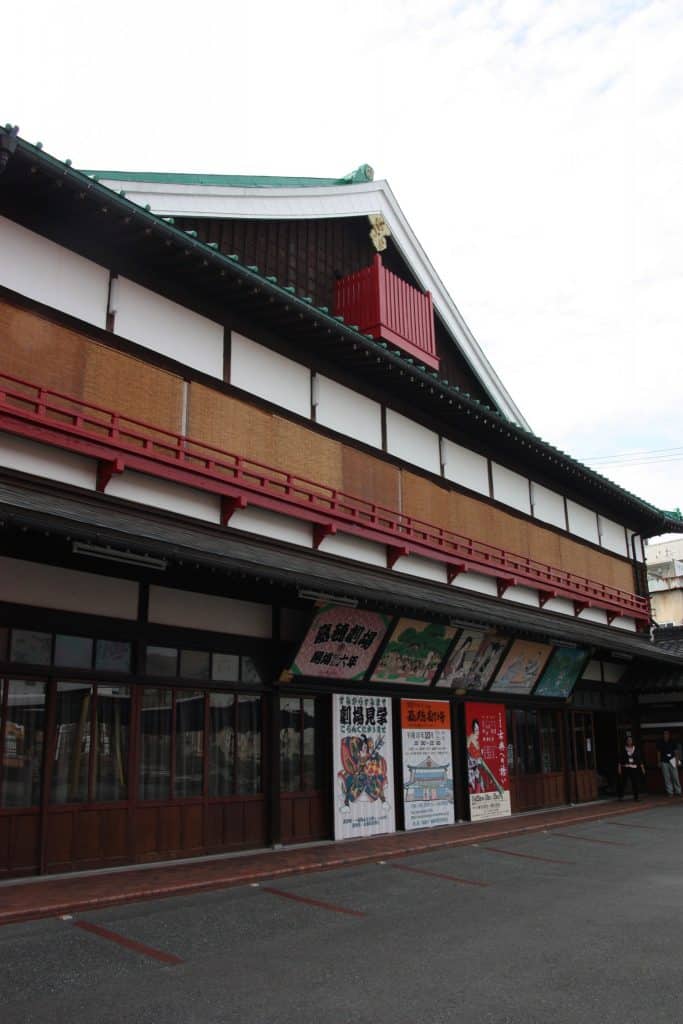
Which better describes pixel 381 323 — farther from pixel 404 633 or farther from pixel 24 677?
pixel 24 677

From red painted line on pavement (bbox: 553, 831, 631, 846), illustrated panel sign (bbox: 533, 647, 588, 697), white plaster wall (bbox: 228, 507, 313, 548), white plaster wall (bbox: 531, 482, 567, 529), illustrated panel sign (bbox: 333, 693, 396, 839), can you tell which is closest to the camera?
white plaster wall (bbox: 228, 507, 313, 548)

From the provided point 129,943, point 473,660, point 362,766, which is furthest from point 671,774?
Result: point 129,943

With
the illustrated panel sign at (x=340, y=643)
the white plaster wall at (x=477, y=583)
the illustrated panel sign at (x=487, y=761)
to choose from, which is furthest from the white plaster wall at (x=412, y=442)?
the illustrated panel sign at (x=487, y=761)

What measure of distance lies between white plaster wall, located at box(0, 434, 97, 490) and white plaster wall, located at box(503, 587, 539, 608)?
10.8 m

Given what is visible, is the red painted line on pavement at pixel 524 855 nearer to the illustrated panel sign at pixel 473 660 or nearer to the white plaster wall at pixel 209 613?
the illustrated panel sign at pixel 473 660

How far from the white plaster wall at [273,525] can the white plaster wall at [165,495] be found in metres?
0.46

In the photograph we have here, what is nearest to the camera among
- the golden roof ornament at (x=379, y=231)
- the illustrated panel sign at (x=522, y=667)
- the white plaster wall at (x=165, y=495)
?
the white plaster wall at (x=165, y=495)

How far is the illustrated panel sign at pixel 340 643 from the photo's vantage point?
43.7 feet

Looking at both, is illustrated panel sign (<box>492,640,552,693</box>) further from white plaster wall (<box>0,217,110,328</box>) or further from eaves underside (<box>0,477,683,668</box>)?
white plaster wall (<box>0,217,110,328</box>)

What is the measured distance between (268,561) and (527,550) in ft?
31.7

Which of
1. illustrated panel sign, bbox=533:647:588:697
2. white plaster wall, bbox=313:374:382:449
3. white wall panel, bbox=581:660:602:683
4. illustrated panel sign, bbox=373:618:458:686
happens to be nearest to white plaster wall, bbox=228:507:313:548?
white plaster wall, bbox=313:374:382:449

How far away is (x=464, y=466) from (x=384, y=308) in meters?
3.96

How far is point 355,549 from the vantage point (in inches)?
565

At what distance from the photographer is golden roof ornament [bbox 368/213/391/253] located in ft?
57.9
